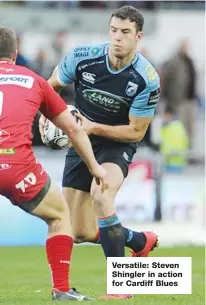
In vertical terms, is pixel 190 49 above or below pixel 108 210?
above

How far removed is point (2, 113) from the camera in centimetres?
798

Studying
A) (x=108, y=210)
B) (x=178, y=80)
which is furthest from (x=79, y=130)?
(x=178, y=80)

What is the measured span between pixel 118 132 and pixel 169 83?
12971mm

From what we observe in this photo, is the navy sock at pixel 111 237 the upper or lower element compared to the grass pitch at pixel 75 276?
upper

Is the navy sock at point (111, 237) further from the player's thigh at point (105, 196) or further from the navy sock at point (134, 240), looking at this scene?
the navy sock at point (134, 240)

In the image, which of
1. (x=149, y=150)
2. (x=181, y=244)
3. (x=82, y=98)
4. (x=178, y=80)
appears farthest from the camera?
(x=178, y=80)

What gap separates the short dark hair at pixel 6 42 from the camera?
8.09 metres

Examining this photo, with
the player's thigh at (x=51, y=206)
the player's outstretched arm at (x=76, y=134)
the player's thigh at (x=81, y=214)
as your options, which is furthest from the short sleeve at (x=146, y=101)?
the player's thigh at (x=51, y=206)

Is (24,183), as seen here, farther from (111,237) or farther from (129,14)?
(129,14)

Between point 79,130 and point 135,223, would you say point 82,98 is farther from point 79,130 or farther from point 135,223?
point 135,223

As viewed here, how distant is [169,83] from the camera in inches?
893

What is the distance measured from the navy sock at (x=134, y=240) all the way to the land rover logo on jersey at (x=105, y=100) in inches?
51.4

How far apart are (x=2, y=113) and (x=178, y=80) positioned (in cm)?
1484

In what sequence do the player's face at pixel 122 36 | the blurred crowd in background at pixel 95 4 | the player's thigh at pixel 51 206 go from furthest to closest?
the blurred crowd in background at pixel 95 4, the player's face at pixel 122 36, the player's thigh at pixel 51 206
